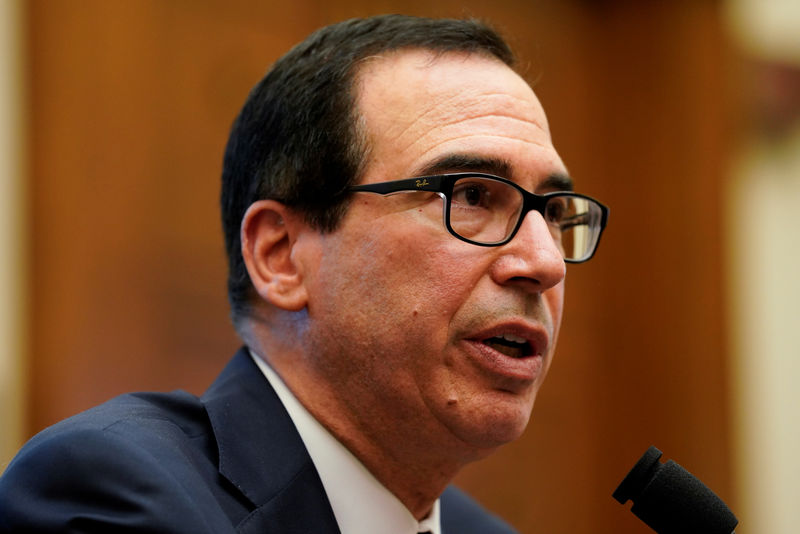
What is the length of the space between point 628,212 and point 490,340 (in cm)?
293

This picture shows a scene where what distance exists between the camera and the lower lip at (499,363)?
1.63 m

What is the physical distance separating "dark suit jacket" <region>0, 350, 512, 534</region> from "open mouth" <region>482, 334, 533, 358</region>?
1.26 feet

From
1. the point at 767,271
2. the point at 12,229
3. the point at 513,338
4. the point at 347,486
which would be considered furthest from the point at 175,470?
the point at 767,271

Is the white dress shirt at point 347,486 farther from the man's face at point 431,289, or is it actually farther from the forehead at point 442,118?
the forehead at point 442,118

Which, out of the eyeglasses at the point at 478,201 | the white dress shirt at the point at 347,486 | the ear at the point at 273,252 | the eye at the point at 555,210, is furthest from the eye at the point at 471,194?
the white dress shirt at the point at 347,486

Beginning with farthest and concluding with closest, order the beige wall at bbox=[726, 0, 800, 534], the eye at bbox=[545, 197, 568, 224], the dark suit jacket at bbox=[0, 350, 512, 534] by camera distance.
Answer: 1. the beige wall at bbox=[726, 0, 800, 534]
2. the eye at bbox=[545, 197, 568, 224]
3. the dark suit jacket at bbox=[0, 350, 512, 534]

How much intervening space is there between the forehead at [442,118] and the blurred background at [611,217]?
1389 mm

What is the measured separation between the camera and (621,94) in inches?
176

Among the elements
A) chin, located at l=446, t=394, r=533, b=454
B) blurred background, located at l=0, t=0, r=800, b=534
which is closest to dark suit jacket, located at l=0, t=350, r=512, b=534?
chin, located at l=446, t=394, r=533, b=454

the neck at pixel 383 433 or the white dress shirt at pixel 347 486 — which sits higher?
the neck at pixel 383 433

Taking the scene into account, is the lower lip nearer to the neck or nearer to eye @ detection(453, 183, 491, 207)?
the neck

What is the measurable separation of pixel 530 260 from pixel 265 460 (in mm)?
573

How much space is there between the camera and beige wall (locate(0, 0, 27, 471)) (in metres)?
2.64

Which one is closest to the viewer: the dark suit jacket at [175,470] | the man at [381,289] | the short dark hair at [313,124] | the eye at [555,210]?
the dark suit jacket at [175,470]
